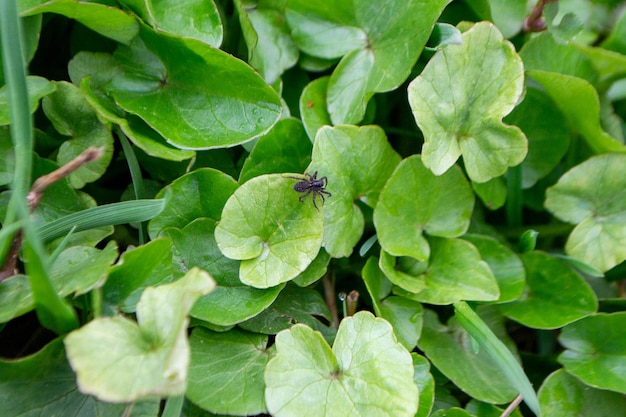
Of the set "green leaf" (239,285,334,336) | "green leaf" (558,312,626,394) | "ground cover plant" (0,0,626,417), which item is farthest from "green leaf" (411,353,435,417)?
"green leaf" (558,312,626,394)

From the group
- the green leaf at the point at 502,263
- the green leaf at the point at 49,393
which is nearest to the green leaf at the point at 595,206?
the green leaf at the point at 502,263

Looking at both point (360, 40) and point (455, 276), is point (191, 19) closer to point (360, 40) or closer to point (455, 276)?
point (360, 40)

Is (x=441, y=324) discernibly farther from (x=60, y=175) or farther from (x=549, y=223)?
(x=60, y=175)

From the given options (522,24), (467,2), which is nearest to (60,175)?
(467,2)

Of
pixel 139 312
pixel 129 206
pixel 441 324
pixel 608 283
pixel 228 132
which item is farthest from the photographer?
pixel 608 283

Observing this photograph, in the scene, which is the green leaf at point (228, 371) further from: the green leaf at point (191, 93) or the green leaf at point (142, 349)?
the green leaf at point (191, 93)

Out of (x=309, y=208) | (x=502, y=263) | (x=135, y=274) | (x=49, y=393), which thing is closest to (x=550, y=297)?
(x=502, y=263)

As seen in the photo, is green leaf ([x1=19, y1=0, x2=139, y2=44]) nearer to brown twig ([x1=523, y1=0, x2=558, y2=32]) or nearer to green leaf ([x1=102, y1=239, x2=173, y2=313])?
green leaf ([x1=102, y1=239, x2=173, y2=313])
